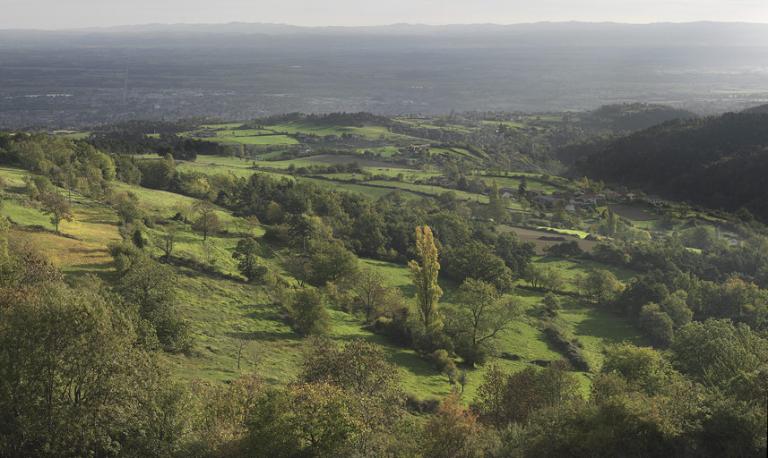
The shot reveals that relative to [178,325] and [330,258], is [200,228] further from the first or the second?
[178,325]

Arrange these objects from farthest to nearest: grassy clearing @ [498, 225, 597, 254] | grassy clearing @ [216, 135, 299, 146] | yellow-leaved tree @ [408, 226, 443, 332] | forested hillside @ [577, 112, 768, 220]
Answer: grassy clearing @ [216, 135, 299, 146]
forested hillside @ [577, 112, 768, 220]
grassy clearing @ [498, 225, 597, 254]
yellow-leaved tree @ [408, 226, 443, 332]

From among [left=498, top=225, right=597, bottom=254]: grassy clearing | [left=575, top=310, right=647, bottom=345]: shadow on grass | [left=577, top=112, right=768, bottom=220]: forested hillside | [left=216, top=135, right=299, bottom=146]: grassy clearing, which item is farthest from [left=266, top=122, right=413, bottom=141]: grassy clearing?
[left=575, top=310, right=647, bottom=345]: shadow on grass

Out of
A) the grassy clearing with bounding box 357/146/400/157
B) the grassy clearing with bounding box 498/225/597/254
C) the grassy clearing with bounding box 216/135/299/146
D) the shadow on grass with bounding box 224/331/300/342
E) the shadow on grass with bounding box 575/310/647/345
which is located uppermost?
the grassy clearing with bounding box 216/135/299/146

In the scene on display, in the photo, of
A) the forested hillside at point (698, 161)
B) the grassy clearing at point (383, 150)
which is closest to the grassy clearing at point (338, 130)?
the grassy clearing at point (383, 150)

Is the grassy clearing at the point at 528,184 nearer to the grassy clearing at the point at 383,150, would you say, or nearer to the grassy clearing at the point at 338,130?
the grassy clearing at the point at 383,150

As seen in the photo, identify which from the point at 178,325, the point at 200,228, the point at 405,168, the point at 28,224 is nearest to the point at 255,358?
the point at 178,325

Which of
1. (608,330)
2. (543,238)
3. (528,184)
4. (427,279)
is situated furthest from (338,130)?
(427,279)

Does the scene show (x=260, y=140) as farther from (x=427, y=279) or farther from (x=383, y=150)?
(x=427, y=279)

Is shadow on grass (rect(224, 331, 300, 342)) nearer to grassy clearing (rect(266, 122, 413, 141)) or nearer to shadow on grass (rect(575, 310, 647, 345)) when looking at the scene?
Result: shadow on grass (rect(575, 310, 647, 345))

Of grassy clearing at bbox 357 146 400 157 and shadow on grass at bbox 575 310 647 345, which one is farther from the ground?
grassy clearing at bbox 357 146 400 157
